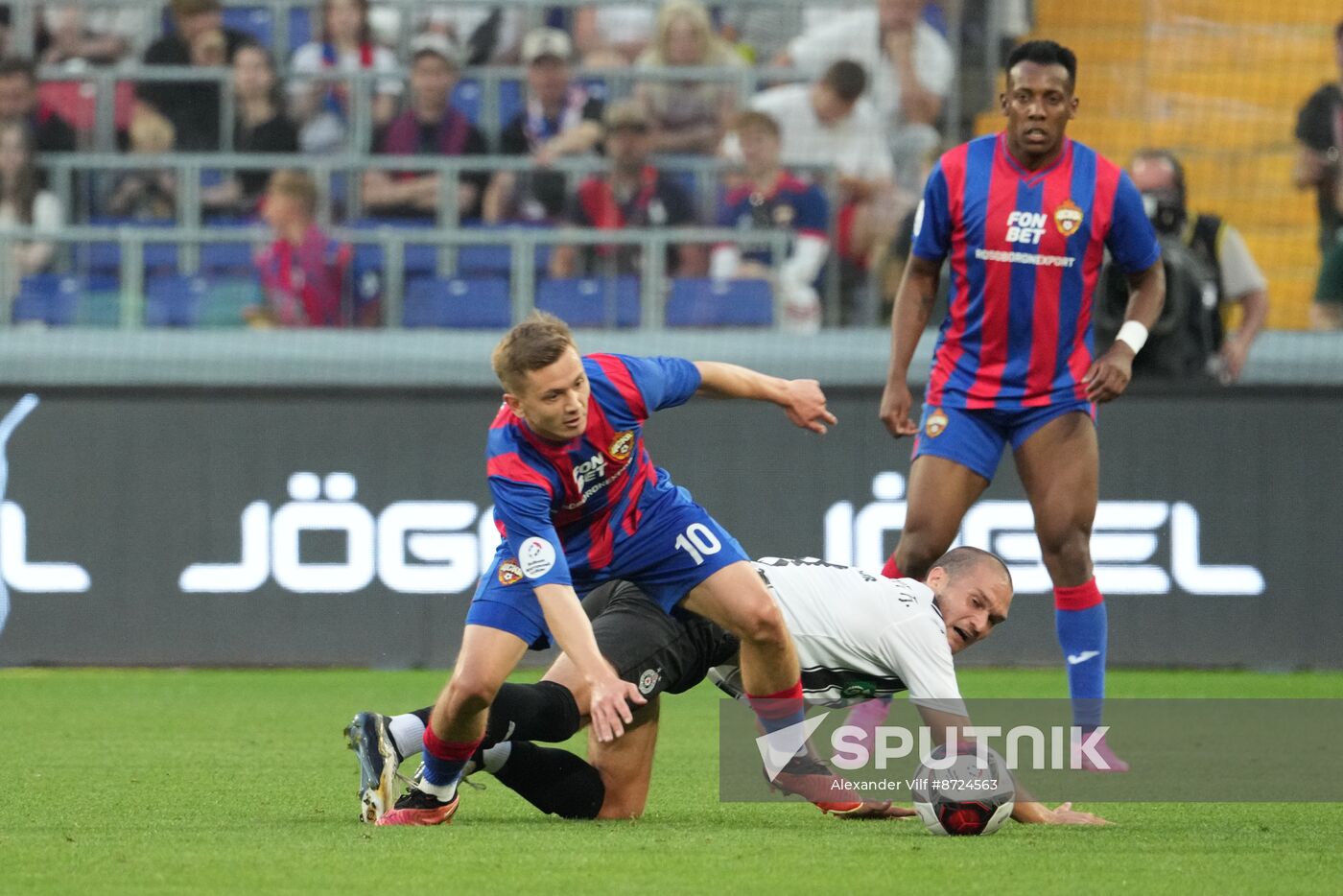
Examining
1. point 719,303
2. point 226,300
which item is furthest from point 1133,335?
point 226,300

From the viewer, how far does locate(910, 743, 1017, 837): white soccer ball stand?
4715 millimetres

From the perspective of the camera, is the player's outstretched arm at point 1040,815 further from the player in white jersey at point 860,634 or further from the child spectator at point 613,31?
the child spectator at point 613,31

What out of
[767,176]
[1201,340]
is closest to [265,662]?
[767,176]

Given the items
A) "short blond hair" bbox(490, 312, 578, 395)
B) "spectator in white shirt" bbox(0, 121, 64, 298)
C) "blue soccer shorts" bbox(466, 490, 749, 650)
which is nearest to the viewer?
"short blond hair" bbox(490, 312, 578, 395)

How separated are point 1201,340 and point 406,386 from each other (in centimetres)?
361

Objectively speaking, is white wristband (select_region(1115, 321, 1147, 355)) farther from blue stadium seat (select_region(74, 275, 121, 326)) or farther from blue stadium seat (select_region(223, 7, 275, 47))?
blue stadium seat (select_region(223, 7, 275, 47))

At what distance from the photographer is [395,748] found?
5152mm

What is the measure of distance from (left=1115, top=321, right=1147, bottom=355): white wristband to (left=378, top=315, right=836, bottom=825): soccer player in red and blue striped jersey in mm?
1314

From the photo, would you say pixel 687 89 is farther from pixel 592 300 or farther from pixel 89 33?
pixel 89 33

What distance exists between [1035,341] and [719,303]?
159 inches

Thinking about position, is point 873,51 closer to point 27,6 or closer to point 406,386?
point 406,386

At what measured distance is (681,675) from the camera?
5.32m

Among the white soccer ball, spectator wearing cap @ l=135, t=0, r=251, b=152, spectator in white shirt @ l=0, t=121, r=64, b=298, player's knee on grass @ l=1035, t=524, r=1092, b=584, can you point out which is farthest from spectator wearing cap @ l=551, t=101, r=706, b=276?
the white soccer ball

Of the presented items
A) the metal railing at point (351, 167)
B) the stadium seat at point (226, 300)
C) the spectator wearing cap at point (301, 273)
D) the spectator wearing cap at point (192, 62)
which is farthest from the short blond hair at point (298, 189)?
the spectator wearing cap at point (192, 62)
